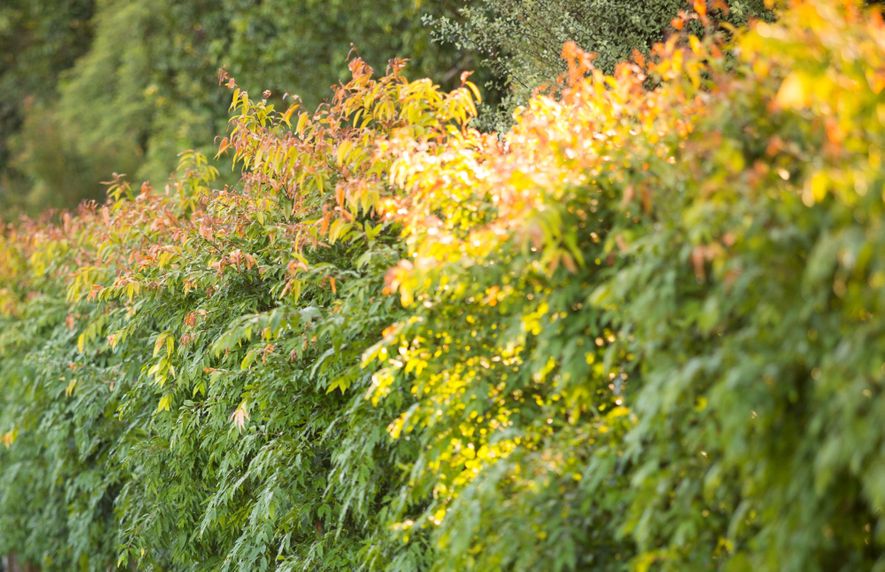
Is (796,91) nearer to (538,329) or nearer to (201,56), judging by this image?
(538,329)

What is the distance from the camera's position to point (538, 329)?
11.8ft

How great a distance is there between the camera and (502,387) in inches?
147

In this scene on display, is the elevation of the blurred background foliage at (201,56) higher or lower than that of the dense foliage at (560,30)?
lower

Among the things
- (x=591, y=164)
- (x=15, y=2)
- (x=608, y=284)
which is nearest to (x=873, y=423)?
(x=608, y=284)

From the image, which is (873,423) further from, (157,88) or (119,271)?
(157,88)

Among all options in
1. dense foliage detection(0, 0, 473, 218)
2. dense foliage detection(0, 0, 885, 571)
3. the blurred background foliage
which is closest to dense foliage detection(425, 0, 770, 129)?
the blurred background foliage

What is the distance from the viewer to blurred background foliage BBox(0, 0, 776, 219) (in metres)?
6.80

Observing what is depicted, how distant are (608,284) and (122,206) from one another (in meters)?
4.05

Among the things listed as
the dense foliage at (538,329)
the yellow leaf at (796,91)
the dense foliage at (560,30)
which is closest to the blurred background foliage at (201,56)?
the dense foliage at (560,30)

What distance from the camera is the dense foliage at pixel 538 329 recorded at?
2564mm

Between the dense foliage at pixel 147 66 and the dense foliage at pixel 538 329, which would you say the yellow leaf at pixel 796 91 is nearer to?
the dense foliage at pixel 538 329

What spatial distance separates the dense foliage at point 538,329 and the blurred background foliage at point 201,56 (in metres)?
1.04

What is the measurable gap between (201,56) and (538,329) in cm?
1242

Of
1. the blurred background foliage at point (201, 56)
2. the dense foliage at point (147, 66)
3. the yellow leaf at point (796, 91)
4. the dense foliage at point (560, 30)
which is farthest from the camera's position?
the dense foliage at point (147, 66)
